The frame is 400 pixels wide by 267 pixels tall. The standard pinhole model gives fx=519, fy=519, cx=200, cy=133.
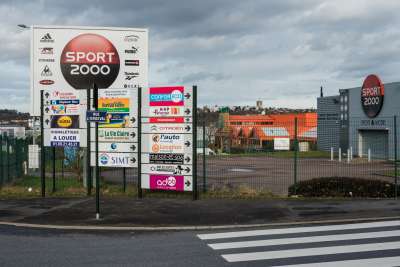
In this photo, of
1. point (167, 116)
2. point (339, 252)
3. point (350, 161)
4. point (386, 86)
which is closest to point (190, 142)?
point (167, 116)

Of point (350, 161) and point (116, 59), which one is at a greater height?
point (116, 59)

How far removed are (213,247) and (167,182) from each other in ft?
21.3

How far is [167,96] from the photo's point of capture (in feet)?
50.7

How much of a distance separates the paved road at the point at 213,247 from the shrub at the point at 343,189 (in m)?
4.83

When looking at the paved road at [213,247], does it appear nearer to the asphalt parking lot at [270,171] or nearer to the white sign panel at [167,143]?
the white sign panel at [167,143]

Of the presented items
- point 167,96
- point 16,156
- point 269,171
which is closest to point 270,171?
point 269,171

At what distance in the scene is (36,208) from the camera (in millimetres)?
13578

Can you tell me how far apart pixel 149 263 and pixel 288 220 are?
4.60 m

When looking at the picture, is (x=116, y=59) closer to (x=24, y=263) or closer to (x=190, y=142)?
(x=190, y=142)

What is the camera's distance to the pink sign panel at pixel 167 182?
1538 cm

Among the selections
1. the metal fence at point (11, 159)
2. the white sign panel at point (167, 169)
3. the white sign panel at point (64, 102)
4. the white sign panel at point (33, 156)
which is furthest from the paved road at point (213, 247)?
the white sign panel at point (33, 156)

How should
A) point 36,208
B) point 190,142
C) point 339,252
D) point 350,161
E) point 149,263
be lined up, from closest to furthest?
point 149,263
point 339,252
point 36,208
point 190,142
point 350,161

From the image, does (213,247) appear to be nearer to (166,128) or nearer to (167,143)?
(167,143)

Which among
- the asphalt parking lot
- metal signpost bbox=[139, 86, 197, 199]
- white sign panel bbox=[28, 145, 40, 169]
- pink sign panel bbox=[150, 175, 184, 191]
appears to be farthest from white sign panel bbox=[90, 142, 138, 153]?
white sign panel bbox=[28, 145, 40, 169]
